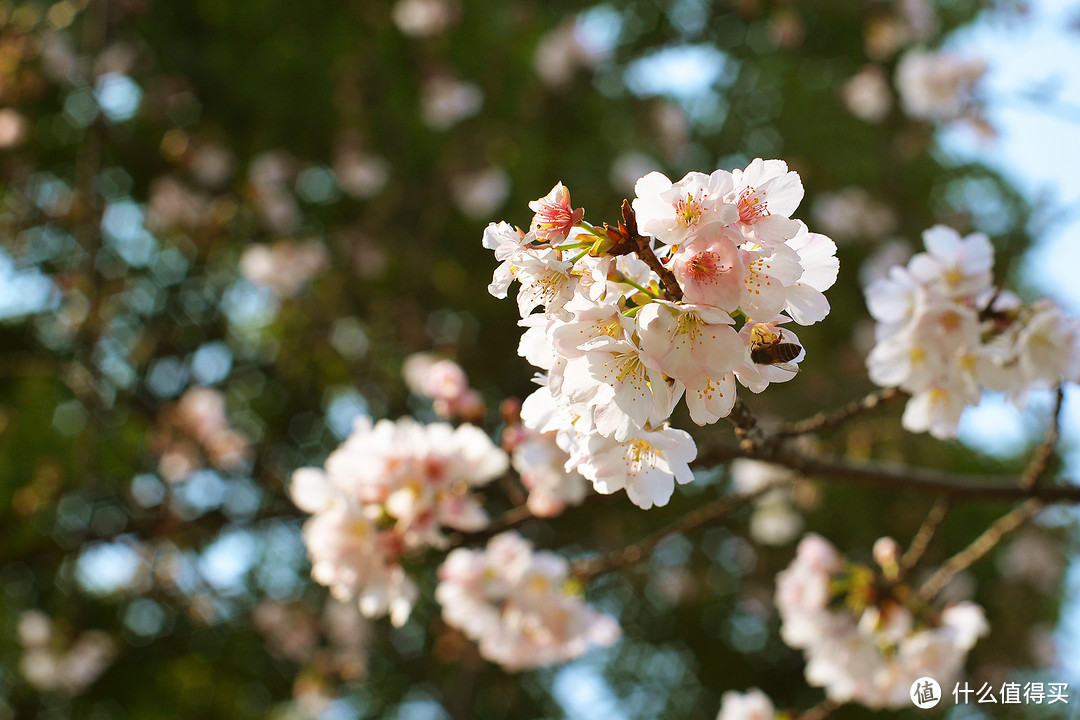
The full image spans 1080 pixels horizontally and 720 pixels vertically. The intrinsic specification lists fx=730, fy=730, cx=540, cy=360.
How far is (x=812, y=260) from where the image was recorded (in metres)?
0.71

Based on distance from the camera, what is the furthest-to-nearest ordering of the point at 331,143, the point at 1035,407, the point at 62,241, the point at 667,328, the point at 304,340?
1. the point at 331,143
2. the point at 304,340
3. the point at 62,241
4. the point at 1035,407
5. the point at 667,328

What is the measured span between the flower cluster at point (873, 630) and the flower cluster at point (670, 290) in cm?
90

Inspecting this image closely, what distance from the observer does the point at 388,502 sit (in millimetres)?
1253

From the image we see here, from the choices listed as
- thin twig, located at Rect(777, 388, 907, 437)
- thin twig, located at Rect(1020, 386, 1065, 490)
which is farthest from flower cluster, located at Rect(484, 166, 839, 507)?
thin twig, located at Rect(1020, 386, 1065, 490)

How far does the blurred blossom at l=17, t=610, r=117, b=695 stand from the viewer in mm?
2957

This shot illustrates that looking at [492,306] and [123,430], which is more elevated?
[123,430]

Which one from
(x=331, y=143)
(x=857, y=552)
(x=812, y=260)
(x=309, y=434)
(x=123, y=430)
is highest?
(x=812, y=260)

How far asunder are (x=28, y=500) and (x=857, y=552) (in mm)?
4036

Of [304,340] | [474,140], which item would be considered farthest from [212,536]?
[474,140]

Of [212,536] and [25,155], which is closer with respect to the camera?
[212,536]

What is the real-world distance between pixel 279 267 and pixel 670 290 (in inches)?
127

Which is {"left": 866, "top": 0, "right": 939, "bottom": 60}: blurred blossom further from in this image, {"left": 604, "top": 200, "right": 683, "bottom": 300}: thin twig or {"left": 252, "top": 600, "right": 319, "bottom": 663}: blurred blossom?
{"left": 252, "top": 600, "right": 319, "bottom": 663}: blurred blossom

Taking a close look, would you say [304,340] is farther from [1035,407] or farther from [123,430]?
[1035,407]

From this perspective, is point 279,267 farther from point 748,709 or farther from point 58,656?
point 748,709
